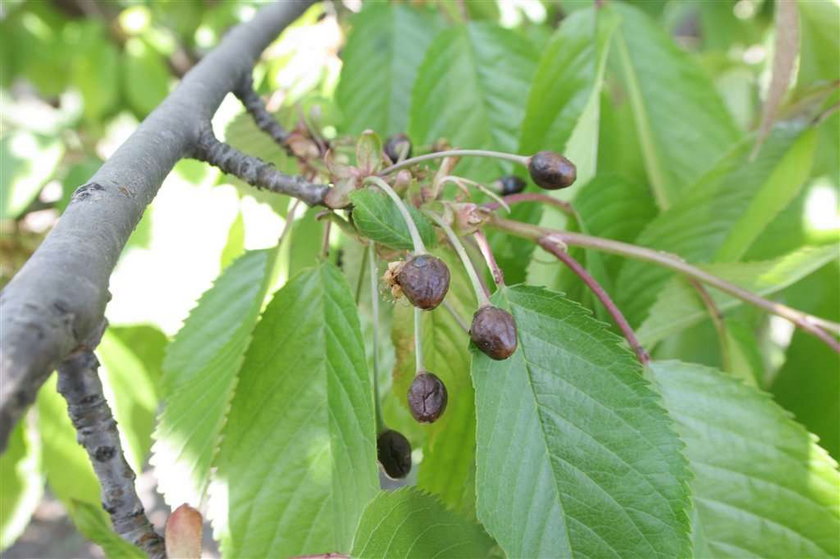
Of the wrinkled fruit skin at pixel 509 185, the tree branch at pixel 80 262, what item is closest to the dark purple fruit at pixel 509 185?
the wrinkled fruit skin at pixel 509 185

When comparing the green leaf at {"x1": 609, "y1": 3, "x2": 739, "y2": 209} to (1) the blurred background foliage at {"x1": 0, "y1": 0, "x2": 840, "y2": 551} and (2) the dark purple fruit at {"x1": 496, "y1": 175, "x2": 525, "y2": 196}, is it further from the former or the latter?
(2) the dark purple fruit at {"x1": 496, "y1": 175, "x2": 525, "y2": 196}

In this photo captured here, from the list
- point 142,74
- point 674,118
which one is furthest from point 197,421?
point 142,74

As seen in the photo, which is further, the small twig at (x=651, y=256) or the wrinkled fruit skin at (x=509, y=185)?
the wrinkled fruit skin at (x=509, y=185)

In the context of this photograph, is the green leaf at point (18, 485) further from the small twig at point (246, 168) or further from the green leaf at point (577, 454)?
the green leaf at point (577, 454)

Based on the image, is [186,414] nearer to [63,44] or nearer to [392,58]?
[392,58]

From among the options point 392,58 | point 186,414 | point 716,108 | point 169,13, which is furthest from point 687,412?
point 169,13

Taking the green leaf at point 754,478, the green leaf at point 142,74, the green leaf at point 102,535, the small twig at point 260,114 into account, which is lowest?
the green leaf at point 102,535
